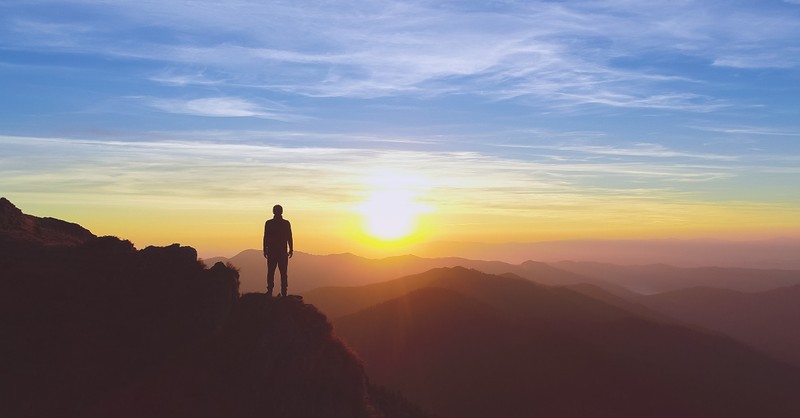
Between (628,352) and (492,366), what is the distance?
3169 cm

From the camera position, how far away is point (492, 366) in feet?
241

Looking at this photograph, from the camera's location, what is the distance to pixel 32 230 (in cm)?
2247

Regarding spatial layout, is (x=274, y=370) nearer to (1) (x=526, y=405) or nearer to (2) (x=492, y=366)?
(1) (x=526, y=405)

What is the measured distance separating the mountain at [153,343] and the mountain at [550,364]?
151ft

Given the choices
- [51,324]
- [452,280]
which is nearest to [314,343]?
[51,324]

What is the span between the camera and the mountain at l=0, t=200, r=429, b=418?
15.1 meters

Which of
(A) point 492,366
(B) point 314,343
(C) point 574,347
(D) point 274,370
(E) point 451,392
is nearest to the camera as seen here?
(D) point 274,370

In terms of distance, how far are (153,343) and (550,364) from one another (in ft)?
214

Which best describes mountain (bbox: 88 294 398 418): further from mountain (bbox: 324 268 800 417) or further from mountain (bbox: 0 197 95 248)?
mountain (bbox: 324 268 800 417)

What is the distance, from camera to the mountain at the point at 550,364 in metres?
67.4

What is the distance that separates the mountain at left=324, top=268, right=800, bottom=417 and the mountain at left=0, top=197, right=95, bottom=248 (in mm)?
44831

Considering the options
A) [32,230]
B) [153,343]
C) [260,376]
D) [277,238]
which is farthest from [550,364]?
[153,343]

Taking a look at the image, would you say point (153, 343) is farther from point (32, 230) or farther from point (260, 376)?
point (32, 230)

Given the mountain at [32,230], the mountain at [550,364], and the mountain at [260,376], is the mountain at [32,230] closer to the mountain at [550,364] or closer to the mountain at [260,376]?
the mountain at [260,376]
